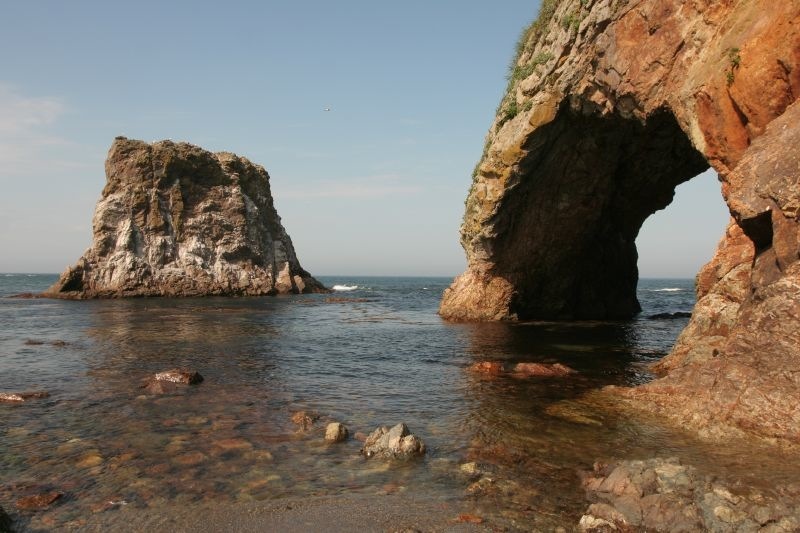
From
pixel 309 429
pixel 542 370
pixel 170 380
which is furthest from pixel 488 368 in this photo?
pixel 170 380

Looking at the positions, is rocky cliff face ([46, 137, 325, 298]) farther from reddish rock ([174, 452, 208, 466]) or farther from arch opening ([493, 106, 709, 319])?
reddish rock ([174, 452, 208, 466])

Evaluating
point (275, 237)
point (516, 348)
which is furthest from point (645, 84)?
point (275, 237)

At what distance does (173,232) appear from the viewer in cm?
5897

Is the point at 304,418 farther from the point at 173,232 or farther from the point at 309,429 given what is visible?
the point at 173,232

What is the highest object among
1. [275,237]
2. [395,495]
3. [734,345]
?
[275,237]

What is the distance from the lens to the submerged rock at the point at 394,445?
8.83 meters

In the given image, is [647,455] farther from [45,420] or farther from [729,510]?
[45,420]

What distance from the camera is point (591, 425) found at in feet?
33.6

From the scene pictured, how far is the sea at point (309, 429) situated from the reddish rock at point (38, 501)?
13cm

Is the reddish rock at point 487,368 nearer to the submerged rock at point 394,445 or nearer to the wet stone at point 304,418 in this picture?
the wet stone at point 304,418

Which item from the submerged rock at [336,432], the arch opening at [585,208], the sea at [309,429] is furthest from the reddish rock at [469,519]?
the arch opening at [585,208]

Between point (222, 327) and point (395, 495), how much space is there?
23.5 m

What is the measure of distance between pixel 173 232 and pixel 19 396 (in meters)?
49.5

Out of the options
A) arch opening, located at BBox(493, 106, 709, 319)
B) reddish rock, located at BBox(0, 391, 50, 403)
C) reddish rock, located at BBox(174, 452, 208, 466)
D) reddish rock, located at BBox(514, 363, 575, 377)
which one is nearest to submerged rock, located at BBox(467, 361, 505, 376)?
reddish rock, located at BBox(514, 363, 575, 377)
